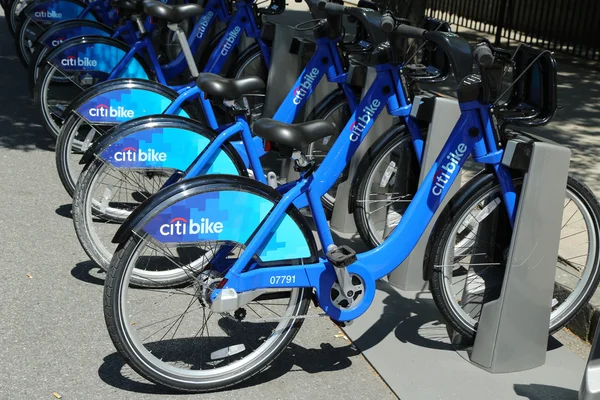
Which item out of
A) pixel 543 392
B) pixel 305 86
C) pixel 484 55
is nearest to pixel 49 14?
pixel 305 86

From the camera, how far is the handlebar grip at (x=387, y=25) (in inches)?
195

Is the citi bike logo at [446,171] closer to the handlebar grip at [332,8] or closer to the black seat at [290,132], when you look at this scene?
the black seat at [290,132]

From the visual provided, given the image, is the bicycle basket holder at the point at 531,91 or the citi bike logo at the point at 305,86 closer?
the bicycle basket holder at the point at 531,91

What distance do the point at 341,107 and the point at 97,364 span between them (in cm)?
254

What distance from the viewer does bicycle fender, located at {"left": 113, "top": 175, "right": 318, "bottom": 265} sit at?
3.99m

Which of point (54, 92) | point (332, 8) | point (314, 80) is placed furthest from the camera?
point (54, 92)

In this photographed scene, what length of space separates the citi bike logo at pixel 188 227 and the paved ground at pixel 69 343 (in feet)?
2.44

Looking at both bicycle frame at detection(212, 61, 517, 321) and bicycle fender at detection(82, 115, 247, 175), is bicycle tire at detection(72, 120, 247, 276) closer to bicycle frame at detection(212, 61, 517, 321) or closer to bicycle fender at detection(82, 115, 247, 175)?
bicycle fender at detection(82, 115, 247, 175)

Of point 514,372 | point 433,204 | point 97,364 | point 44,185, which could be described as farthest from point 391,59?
point 44,185

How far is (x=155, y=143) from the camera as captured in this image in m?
5.23

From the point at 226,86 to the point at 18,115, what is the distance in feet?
16.6

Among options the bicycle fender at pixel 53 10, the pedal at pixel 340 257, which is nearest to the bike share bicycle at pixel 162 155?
the pedal at pixel 340 257

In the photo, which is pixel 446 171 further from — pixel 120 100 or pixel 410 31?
pixel 120 100

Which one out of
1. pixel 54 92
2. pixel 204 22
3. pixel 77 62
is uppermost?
pixel 204 22
